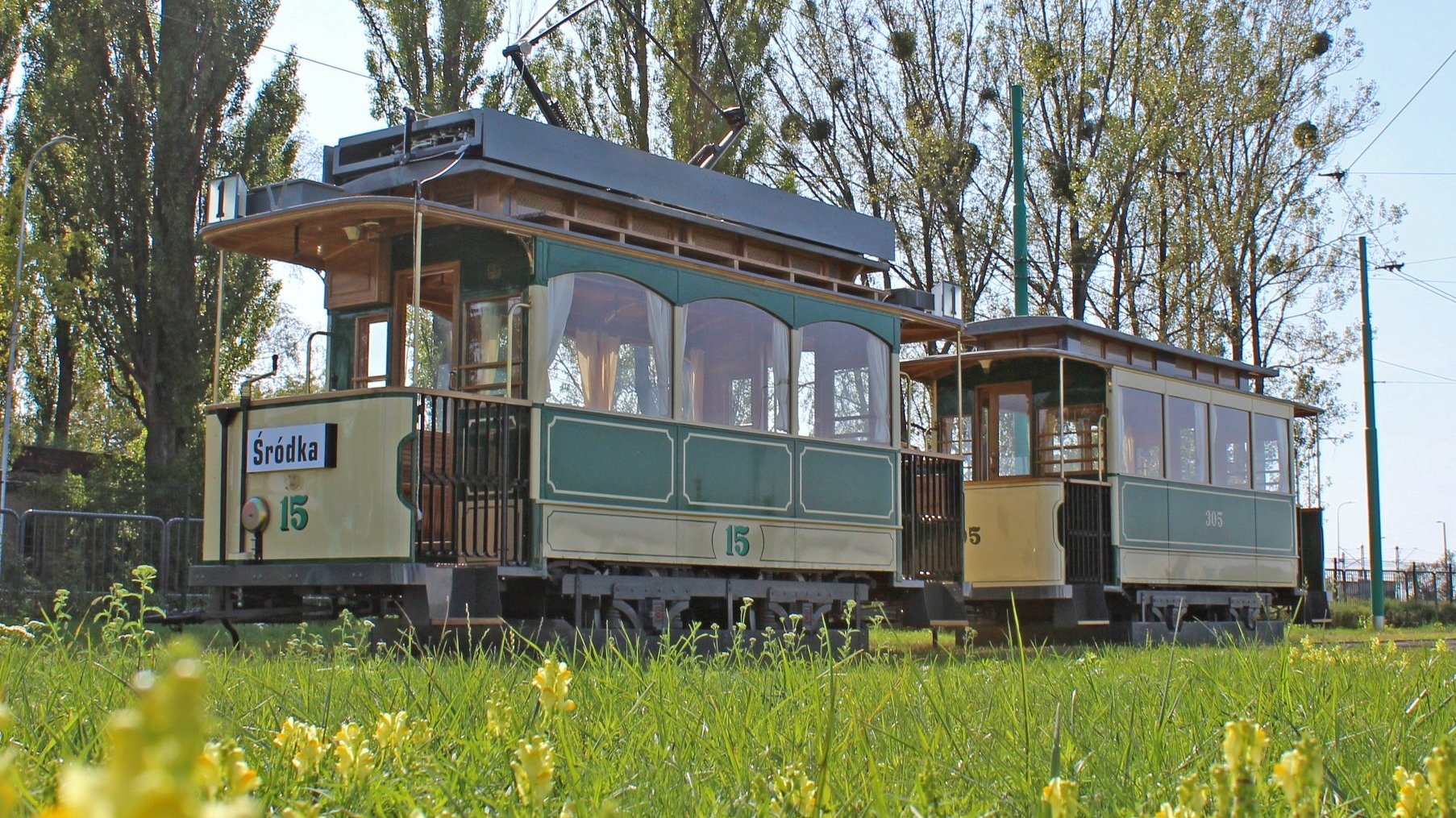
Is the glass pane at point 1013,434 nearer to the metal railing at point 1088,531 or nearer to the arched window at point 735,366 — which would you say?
the metal railing at point 1088,531

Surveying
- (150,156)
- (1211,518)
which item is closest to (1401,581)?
(1211,518)

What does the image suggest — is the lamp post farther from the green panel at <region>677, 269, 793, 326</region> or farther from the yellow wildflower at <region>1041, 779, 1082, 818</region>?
the yellow wildflower at <region>1041, 779, 1082, 818</region>

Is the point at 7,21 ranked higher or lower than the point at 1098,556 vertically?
higher

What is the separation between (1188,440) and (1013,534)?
3.17m

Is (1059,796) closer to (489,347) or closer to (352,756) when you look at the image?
(352,756)

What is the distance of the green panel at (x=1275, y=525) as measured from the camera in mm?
19578

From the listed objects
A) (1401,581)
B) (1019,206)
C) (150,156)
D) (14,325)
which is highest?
(150,156)

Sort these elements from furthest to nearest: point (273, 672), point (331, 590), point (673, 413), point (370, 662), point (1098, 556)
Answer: point (1098, 556) < point (673, 413) < point (331, 590) < point (370, 662) < point (273, 672)

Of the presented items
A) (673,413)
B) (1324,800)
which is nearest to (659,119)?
(673,413)

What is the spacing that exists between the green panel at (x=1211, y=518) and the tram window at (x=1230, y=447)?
17cm

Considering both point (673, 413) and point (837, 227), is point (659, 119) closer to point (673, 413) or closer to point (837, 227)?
point (837, 227)

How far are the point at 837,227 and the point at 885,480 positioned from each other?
222cm

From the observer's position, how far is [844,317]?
542 inches

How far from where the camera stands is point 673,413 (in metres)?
11.9
